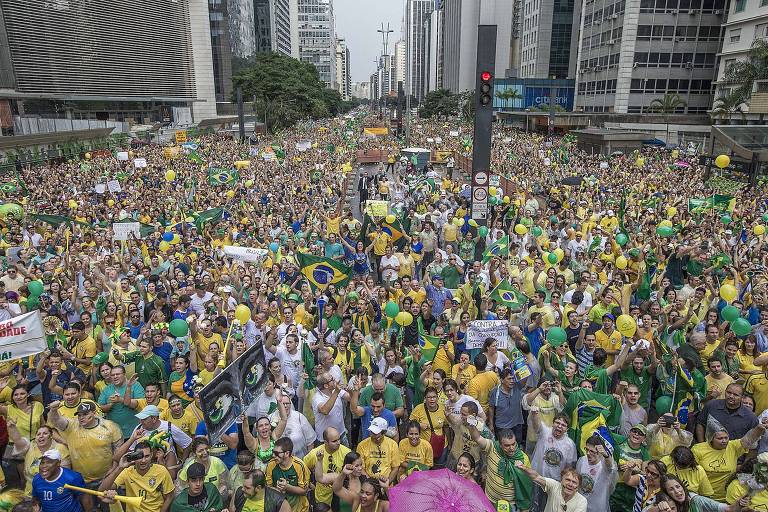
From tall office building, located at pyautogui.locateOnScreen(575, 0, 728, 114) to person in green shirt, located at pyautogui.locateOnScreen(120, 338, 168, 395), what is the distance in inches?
2182

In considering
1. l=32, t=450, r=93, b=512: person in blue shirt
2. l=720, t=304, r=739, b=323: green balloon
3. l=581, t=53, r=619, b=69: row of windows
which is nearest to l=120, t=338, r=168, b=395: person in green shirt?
l=32, t=450, r=93, b=512: person in blue shirt

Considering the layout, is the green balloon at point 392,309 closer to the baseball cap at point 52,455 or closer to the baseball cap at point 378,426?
the baseball cap at point 378,426

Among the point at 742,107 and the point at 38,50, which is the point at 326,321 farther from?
the point at 38,50

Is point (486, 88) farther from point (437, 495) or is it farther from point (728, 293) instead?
point (437, 495)

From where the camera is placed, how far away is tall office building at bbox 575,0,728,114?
49.5 m

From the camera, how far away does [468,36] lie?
385ft

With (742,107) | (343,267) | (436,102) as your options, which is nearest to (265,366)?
(343,267)

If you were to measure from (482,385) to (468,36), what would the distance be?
12276 cm

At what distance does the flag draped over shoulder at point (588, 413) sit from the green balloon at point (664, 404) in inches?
26.6

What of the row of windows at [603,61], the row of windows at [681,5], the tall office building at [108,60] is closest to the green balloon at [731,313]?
the tall office building at [108,60]

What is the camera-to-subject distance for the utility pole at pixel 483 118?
41.0 feet

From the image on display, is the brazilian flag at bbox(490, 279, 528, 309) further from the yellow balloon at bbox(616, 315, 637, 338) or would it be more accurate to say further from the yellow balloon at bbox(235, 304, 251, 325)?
the yellow balloon at bbox(235, 304, 251, 325)

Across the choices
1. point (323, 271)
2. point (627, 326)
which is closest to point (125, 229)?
point (323, 271)

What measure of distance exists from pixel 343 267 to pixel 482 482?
4894 mm
